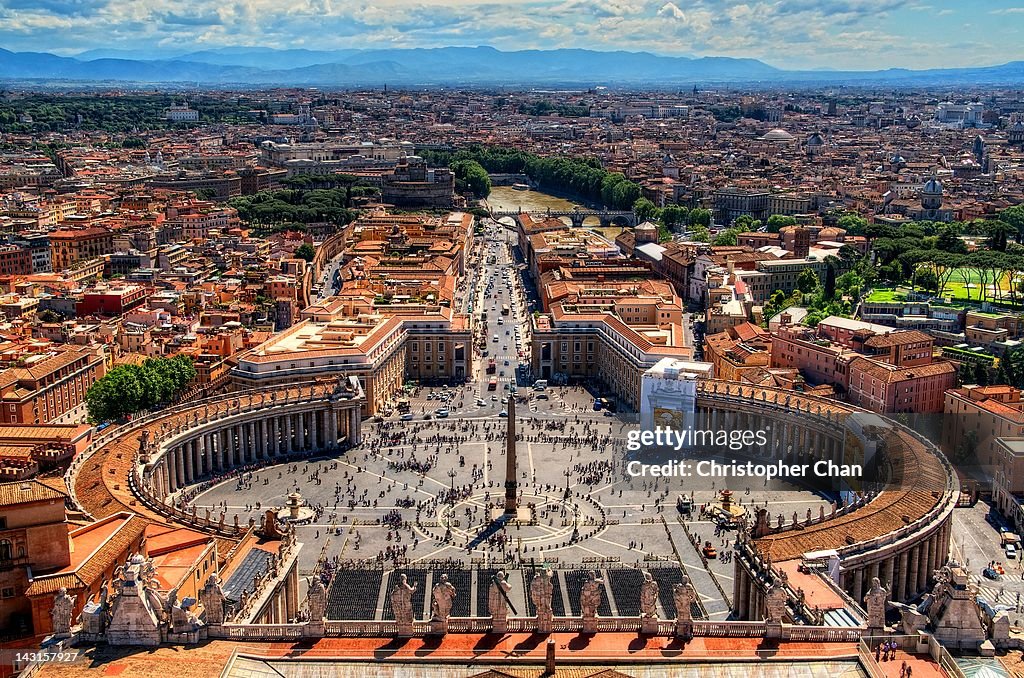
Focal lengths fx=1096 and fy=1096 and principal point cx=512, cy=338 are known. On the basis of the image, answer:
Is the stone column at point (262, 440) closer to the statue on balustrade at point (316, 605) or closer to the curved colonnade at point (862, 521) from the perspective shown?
the curved colonnade at point (862, 521)

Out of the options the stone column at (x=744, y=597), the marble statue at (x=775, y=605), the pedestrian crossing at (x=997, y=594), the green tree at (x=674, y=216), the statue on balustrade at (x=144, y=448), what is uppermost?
the marble statue at (x=775, y=605)

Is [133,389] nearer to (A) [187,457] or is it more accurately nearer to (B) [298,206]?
(A) [187,457]

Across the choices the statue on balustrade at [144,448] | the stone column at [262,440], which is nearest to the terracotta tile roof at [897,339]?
the stone column at [262,440]

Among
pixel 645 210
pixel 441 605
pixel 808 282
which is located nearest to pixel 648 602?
pixel 441 605

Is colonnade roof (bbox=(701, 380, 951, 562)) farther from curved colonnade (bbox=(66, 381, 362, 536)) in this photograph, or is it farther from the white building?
curved colonnade (bbox=(66, 381, 362, 536))

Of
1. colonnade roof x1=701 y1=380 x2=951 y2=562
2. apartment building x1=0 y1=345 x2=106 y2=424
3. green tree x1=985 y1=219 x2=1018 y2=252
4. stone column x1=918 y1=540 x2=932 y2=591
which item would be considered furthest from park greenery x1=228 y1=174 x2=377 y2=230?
stone column x1=918 y1=540 x2=932 y2=591

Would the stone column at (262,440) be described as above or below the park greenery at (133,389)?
below
